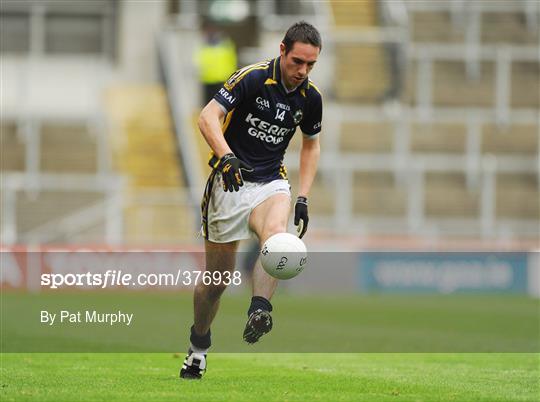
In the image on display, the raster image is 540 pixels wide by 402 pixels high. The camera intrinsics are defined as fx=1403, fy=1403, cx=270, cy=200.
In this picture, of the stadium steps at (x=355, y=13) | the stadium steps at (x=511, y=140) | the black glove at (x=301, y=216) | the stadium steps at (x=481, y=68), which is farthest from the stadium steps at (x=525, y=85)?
the black glove at (x=301, y=216)

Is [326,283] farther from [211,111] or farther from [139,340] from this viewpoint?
[211,111]

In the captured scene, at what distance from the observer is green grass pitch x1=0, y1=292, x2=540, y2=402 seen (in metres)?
8.89

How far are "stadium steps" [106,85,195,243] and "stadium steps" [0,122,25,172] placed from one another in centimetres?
184

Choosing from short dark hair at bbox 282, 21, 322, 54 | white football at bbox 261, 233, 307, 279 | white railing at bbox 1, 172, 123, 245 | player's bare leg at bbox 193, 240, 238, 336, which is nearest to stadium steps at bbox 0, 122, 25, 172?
white railing at bbox 1, 172, 123, 245

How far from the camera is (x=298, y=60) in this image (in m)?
9.06

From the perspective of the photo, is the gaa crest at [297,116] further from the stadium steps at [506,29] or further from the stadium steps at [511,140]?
the stadium steps at [506,29]

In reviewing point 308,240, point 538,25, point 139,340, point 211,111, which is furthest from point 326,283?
point 211,111

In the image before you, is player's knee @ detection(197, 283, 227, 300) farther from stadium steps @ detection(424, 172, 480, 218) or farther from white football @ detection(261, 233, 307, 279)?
stadium steps @ detection(424, 172, 480, 218)

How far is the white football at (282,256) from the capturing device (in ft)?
29.2

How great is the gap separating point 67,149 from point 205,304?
19.1m

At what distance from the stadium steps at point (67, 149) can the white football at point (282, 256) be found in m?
18.4

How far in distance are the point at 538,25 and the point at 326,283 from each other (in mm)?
9886

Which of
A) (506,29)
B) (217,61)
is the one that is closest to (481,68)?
(506,29)

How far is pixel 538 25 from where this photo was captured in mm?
32062
